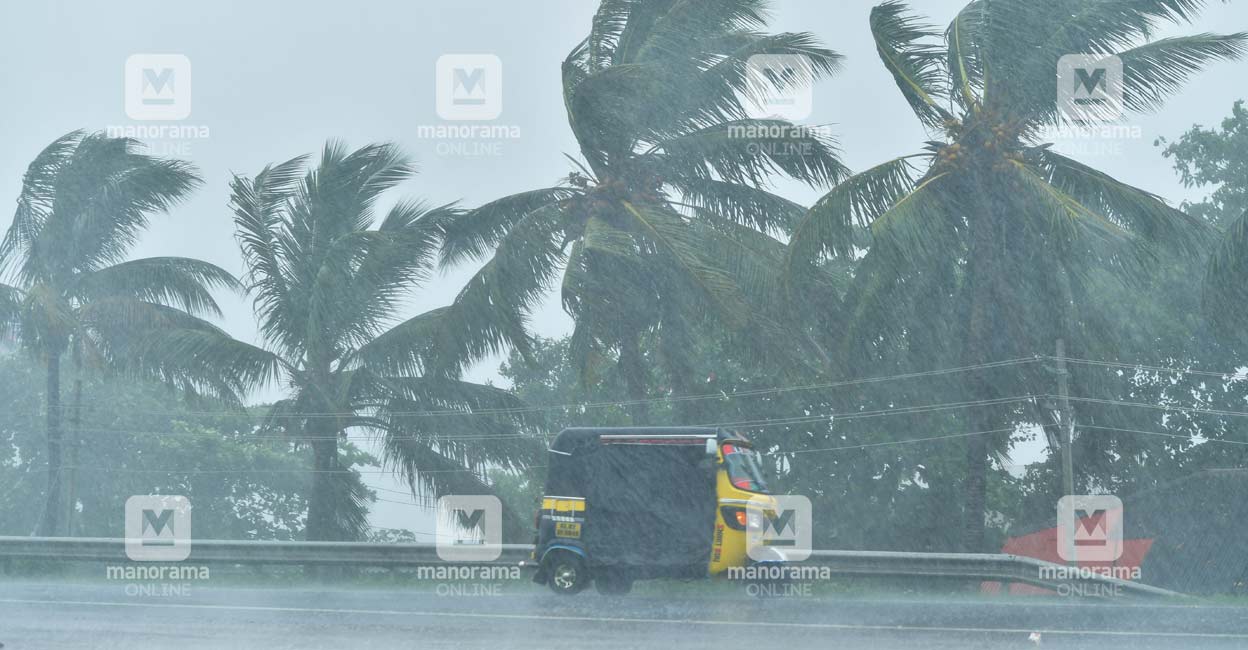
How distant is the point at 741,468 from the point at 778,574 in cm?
123

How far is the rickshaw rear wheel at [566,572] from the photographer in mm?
13773

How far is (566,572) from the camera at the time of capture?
13906mm

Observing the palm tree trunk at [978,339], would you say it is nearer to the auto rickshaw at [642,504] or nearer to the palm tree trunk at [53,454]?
the auto rickshaw at [642,504]

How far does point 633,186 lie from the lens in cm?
2300

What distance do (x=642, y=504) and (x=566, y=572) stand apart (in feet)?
3.79

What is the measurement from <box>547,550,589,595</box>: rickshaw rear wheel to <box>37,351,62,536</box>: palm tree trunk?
1857 centimetres

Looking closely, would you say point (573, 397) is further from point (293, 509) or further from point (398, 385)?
point (293, 509)

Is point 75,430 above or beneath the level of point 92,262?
beneath

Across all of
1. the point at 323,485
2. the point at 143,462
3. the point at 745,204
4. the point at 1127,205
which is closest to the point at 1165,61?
the point at 1127,205

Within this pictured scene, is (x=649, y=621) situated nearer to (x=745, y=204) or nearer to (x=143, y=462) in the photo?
(x=745, y=204)

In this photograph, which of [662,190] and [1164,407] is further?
[1164,407]

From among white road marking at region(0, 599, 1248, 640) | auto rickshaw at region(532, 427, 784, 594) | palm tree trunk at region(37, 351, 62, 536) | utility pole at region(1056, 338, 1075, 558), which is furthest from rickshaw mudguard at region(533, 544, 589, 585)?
palm tree trunk at region(37, 351, 62, 536)

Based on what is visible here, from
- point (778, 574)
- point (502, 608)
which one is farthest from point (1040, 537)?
point (502, 608)

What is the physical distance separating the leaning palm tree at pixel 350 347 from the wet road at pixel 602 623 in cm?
993
